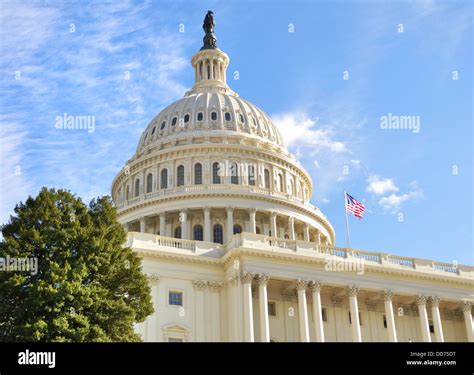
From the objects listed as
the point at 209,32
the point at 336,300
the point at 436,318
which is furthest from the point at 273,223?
the point at 209,32

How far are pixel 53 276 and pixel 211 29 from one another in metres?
88.6

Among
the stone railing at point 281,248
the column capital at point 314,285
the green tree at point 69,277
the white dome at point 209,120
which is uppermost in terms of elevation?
the white dome at point 209,120

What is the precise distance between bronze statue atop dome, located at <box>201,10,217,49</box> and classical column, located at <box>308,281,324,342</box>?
204 ft

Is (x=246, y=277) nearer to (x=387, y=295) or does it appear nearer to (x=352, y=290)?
(x=352, y=290)

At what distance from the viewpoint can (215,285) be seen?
60.7 meters

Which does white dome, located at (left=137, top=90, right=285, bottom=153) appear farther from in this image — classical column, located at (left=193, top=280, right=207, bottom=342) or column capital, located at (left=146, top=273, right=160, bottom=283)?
column capital, located at (left=146, top=273, right=160, bottom=283)

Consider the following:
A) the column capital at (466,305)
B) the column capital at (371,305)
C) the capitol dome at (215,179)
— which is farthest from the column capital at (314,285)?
the column capital at (466,305)

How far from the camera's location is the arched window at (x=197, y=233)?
8281 cm

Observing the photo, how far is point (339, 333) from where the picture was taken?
208ft

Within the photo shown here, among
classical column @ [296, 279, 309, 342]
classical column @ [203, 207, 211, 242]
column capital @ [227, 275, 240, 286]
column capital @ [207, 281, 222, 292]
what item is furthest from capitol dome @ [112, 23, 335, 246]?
column capital @ [227, 275, 240, 286]

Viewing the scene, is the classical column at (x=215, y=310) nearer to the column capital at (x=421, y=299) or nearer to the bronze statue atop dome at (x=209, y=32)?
the column capital at (x=421, y=299)

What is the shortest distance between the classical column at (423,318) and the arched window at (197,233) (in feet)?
96.2

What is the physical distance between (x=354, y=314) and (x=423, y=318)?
7.68m
